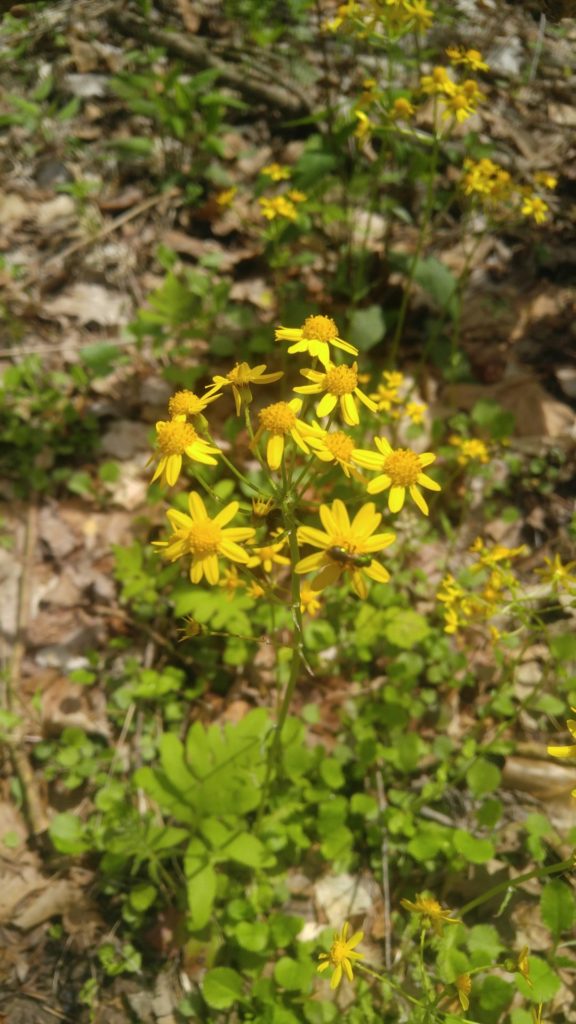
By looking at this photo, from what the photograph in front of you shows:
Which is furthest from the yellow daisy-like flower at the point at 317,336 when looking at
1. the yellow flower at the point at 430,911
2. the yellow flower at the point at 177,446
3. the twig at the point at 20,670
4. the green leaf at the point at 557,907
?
the twig at the point at 20,670

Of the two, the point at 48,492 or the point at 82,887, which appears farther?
the point at 48,492

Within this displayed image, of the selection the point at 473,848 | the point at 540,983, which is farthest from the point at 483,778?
the point at 540,983

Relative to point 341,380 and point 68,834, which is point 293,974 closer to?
point 68,834

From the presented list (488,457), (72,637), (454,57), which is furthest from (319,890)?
(454,57)

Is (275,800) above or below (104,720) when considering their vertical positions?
above

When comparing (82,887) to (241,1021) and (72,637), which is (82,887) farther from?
(72,637)

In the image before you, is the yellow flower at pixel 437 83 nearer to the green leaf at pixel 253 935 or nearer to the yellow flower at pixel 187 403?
the yellow flower at pixel 187 403

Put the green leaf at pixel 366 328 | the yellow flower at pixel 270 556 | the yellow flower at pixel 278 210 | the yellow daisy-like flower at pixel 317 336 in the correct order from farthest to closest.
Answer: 1. the green leaf at pixel 366 328
2. the yellow flower at pixel 278 210
3. the yellow flower at pixel 270 556
4. the yellow daisy-like flower at pixel 317 336
